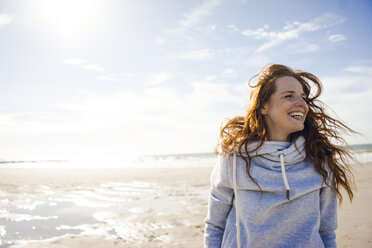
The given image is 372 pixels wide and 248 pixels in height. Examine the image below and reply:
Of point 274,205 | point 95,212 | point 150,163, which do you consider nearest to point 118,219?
point 95,212

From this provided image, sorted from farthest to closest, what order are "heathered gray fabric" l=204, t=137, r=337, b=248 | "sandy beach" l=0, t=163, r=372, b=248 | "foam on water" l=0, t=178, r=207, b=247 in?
1. "foam on water" l=0, t=178, r=207, b=247
2. "sandy beach" l=0, t=163, r=372, b=248
3. "heathered gray fabric" l=204, t=137, r=337, b=248

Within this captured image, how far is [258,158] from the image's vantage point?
1938 mm

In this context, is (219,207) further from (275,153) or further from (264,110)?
(264,110)

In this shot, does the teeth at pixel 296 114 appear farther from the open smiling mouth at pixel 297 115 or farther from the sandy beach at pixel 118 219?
the sandy beach at pixel 118 219

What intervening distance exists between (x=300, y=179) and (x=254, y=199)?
1.19 feet

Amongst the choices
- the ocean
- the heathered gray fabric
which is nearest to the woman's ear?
the heathered gray fabric

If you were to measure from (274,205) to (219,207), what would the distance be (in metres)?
0.39

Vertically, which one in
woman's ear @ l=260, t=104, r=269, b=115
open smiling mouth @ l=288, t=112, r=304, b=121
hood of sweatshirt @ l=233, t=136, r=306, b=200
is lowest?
hood of sweatshirt @ l=233, t=136, r=306, b=200

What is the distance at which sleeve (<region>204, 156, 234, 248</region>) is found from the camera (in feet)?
6.19

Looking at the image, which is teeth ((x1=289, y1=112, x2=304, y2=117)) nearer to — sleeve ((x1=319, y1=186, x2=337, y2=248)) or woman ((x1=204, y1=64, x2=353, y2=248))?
woman ((x1=204, y1=64, x2=353, y2=248))

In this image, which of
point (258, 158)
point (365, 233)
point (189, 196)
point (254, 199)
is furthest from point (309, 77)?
point (189, 196)

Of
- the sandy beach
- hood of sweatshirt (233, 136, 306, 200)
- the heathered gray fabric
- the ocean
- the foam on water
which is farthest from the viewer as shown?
the ocean

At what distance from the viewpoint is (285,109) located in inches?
77.1

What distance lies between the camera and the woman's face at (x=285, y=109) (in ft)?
6.41
